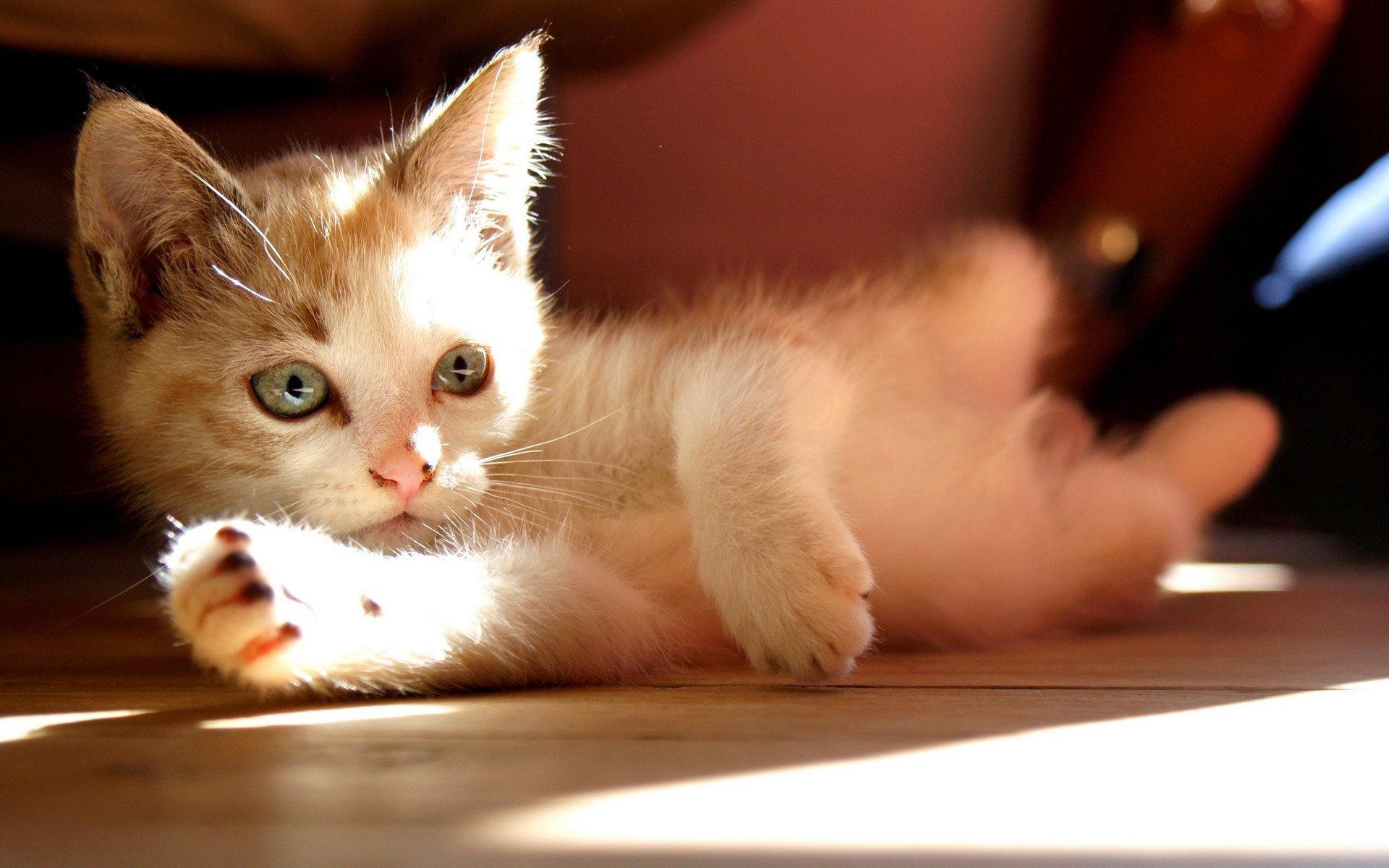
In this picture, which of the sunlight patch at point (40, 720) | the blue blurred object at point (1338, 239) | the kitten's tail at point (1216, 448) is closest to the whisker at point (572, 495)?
the sunlight patch at point (40, 720)

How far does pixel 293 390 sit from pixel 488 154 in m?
0.39

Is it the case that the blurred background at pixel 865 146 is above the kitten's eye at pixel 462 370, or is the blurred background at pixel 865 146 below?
above

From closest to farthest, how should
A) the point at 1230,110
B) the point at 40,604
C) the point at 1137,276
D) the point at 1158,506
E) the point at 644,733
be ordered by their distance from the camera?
the point at 644,733, the point at 1158,506, the point at 40,604, the point at 1230,110, the point at 1137,276

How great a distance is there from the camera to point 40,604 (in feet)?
5.07

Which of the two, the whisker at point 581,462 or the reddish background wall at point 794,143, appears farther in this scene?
the reddish background wall at point 794,143

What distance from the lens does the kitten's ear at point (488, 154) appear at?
3.66 feet

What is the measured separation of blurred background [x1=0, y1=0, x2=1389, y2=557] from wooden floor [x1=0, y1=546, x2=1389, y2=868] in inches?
26.5

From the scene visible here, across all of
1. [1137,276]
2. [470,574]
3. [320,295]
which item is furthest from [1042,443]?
[320,295]

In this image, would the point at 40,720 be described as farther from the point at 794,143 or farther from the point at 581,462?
the point at 794,143

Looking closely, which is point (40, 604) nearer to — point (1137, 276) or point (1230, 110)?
point (1137, 276)

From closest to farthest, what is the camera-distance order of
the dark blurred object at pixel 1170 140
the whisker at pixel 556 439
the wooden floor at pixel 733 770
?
the wooden floor at pixel 733 770 < the whisker at pixel 556 439 < the dark blurred object at pixel 1170 140

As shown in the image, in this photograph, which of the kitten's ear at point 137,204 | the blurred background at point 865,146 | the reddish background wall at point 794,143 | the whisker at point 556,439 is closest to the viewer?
the kitten's ear at point 137,204

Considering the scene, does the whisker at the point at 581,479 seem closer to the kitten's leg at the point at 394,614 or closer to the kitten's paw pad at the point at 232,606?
the kitten's leg at the point at 394,614

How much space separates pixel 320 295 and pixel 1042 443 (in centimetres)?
A: 104
